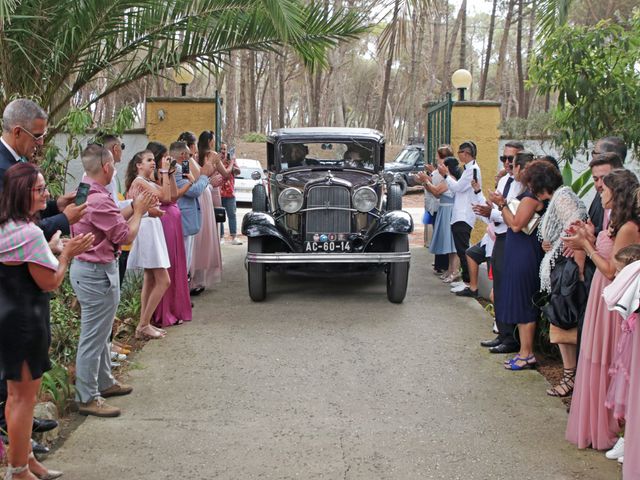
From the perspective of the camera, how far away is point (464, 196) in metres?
9.50

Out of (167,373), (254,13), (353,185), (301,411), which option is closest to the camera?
(301,411)

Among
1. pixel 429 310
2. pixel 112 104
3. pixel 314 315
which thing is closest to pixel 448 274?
pixel 429 310

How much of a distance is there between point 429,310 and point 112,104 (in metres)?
32.7

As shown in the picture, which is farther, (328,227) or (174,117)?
(174,117)

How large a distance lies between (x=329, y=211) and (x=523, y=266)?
3.20 metres

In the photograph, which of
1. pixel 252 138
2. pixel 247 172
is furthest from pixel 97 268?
pixel 252 138

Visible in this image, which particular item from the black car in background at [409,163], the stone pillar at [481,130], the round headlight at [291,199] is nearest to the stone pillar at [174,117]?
the round headlight at [291,199]

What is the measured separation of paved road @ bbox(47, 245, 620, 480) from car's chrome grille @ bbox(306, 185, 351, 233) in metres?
1.14

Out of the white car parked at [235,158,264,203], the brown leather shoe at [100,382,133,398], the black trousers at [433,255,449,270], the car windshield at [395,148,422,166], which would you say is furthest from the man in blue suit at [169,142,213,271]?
the car windshield at [395,148,422,166]

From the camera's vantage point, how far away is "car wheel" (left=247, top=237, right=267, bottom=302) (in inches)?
347

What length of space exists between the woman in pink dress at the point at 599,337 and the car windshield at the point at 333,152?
18.6ft

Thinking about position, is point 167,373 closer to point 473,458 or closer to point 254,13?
point 473,458

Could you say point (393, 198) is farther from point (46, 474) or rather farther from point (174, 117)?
point (46, 474)

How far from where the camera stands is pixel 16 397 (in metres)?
4.05
